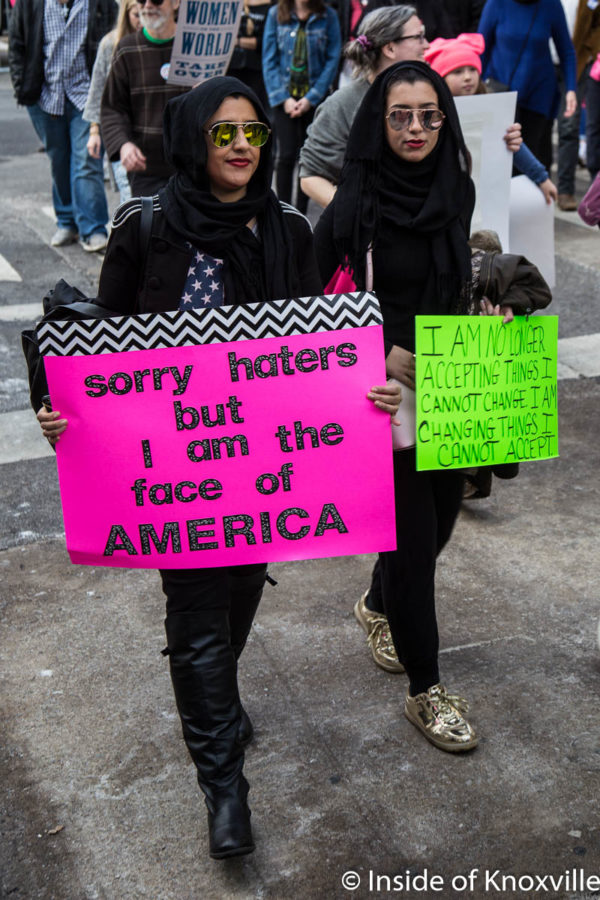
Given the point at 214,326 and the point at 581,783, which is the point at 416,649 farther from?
the point at 214,326

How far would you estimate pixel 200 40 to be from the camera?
5723mm

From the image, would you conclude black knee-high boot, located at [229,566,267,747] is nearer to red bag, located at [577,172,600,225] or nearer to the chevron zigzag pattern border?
the chevron zigzag pattern border

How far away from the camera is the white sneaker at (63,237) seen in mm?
8977

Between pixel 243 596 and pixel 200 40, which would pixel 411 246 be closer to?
pixel 243 596

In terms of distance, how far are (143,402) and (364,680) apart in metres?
1.32

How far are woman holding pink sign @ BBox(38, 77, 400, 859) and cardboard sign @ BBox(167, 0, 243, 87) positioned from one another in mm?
2925

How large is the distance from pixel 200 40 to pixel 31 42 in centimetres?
316

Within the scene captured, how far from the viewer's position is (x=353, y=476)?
9.76 feet

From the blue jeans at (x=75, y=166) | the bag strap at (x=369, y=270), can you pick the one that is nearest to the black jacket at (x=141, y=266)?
the bag strap at (x=369, y=270)

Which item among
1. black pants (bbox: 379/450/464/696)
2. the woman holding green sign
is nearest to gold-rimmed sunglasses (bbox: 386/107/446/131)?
the woman holding green sign

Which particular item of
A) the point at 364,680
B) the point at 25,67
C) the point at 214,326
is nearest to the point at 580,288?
the point at 25,67

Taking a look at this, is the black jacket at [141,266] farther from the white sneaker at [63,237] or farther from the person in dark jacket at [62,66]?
the white sneaker at [63,237]

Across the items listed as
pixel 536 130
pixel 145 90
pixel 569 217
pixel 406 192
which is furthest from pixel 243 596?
pixel 569 217

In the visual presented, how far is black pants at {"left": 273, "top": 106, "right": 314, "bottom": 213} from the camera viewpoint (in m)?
8.66
